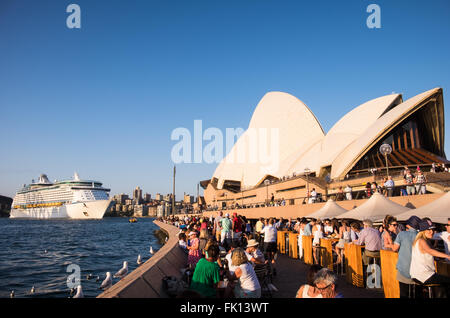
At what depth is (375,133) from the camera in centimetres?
2623

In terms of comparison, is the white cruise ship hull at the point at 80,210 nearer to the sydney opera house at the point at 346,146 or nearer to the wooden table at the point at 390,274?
the sydney opera house at the point at 346,146

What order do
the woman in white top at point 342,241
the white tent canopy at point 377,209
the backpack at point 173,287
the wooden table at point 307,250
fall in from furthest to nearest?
1. the white tent canopy at point 377,209
2. the wooden table at point 307,250
3. the woman in white top at point 342,241
4. the backpack at point 173,287

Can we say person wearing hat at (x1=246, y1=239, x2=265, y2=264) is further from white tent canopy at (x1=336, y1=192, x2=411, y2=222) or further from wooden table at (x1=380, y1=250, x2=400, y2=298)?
white tent canopy at (x1=336, y1=192, x2=411, y2=222)

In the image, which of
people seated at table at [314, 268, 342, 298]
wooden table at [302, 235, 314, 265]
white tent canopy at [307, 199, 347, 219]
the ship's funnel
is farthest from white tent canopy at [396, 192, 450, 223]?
the ship's funnel

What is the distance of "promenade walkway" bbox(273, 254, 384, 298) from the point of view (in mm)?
5891

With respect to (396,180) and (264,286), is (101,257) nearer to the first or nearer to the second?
(264,286)

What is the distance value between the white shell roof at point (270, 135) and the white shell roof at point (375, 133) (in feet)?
40.6

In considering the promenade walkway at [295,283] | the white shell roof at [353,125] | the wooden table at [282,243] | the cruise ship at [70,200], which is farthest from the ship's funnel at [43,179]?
the promenade walkway at [295,283]

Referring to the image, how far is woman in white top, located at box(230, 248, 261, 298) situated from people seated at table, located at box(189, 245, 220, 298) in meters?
0.28

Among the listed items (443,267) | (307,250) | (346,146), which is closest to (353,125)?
(346,146)

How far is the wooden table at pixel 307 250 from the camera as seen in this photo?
9.25 m

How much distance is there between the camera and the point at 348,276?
6949mm

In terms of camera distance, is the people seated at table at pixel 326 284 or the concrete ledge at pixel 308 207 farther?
the concrete ledge at pixel 308 207
